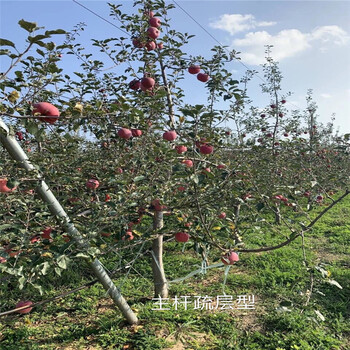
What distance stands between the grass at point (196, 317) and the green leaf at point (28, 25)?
1.71 m

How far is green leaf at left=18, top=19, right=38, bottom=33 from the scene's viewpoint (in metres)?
1.05

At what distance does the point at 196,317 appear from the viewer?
2641 millimetres

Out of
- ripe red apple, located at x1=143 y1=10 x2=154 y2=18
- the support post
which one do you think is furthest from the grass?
ripe red apple, located at x1=143 y1=10 x2=154 y2=18

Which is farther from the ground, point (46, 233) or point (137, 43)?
point (137, 43)

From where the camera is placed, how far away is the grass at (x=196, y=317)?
2.29 m

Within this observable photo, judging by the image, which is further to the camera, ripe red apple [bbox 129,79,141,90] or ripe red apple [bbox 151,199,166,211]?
ripe red apple [bbox 129,79,141,90]

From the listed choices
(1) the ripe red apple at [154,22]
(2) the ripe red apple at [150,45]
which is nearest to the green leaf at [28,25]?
(2) the ripe red apple at [150,45]

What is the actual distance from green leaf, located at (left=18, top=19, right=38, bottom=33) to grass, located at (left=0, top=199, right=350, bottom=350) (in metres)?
1.71

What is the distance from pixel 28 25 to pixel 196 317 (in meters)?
2.47

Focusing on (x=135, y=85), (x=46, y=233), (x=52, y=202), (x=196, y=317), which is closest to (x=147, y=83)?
(x=135, y=85)

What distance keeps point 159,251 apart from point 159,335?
73 centimetres

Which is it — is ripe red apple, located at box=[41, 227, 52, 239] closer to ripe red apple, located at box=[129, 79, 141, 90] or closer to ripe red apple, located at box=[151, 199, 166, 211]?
ripe red apple, located at box=[151, 199, 166, 211]

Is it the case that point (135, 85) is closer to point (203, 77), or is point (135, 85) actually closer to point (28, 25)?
point (203, 77)

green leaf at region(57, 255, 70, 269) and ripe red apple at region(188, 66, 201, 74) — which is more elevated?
ripe red apple at region(188, 66, 201, 74)
